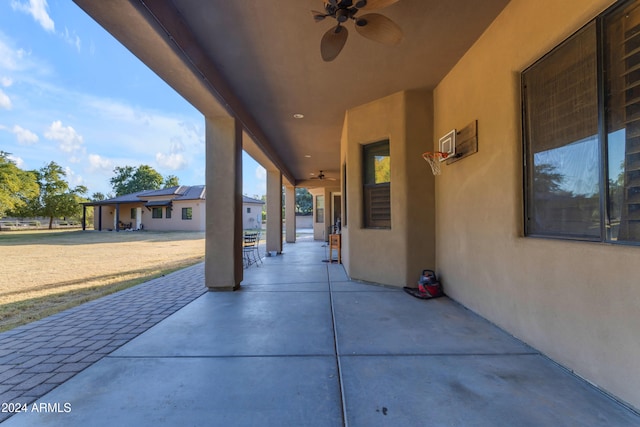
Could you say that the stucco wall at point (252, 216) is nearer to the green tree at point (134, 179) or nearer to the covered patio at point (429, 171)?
the green tree at point (134, 179)

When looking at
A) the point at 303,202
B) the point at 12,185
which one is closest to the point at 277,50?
the point at 12,185

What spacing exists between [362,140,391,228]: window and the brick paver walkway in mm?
3222

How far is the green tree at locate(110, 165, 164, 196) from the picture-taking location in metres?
35.2

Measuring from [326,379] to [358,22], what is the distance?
2.71 meters

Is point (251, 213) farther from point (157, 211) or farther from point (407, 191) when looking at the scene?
point (407, 191)

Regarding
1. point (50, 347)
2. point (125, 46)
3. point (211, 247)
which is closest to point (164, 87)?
point (125, 46)

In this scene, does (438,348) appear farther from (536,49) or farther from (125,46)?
(125,46)

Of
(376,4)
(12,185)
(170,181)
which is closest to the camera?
(376,4)

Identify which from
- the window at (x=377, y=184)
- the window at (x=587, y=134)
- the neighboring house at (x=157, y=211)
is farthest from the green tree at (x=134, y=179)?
the window at (x=587, y=134)

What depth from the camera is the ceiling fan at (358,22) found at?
2100 mm

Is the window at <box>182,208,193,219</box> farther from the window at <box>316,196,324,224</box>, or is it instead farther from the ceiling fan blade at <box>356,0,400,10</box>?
the ceiling fan blade at <box>356,0,400,10</box>

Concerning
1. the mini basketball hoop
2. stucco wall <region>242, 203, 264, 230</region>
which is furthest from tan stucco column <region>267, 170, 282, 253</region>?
stucco wall <region>242, 203, 264, 230</region>

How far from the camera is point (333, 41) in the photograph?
2430 millimetres

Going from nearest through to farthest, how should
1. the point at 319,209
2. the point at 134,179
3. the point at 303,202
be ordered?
the point at 319,209, the point at 134,179, the point at 303,202
